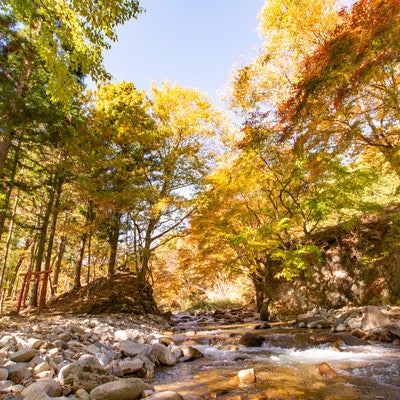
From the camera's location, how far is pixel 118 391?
3.64 m

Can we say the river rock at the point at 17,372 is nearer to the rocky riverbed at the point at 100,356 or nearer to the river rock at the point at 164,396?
the rocky riverbed at the point at 100,356

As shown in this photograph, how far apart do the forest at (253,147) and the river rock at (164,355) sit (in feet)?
17.8

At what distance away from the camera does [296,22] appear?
990 centimetres

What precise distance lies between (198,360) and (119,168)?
27.6 feet

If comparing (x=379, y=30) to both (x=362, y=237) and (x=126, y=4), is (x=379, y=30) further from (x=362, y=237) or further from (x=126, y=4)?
(x=362, y=237)

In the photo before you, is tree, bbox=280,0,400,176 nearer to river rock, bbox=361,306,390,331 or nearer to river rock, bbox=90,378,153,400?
river rock, bbox=361,306,390,331

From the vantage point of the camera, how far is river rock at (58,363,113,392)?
12.4 feet

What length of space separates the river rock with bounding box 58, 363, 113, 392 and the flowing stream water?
104 centimetres

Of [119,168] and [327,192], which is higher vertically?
[119,168]

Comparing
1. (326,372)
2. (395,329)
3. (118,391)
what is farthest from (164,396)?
(395,329)

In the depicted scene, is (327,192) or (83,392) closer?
(83,392)

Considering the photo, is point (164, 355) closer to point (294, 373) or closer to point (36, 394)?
point (294, 373)

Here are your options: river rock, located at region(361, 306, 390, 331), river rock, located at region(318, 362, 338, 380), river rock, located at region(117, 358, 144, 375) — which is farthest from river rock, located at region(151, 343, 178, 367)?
river rock, located at region(361, 306, 390, 331)

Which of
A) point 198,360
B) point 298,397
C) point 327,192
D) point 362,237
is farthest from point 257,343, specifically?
point 362,237
